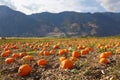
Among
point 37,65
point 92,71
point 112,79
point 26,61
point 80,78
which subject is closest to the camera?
point 112,79

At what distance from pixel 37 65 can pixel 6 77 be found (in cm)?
210

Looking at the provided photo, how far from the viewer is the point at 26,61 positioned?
1327 centimetres

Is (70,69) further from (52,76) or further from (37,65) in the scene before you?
(37,65)

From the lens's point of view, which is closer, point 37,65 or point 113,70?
point 113,70

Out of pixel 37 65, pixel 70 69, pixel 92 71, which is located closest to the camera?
pixel 92 71

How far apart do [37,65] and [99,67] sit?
2977 millimetres

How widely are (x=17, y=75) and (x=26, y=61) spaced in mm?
2667

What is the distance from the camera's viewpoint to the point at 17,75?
10617 millimetres

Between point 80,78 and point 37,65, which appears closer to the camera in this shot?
point 80,78

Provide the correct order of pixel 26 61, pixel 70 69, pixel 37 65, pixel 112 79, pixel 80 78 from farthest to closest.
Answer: pixel 26 61 → pixel 37 65 → pixel 70 69 → pixel 80 78 → pixel 112 79

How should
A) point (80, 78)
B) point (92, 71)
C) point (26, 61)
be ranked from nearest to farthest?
point (80, 78), point (92, 71), point (26, 61)

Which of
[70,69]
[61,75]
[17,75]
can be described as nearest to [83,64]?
[70,69]

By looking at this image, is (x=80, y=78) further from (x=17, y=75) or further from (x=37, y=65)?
(x=37, y=65)

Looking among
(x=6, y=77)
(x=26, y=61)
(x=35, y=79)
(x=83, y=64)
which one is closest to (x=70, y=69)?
(x=83, y=64)
